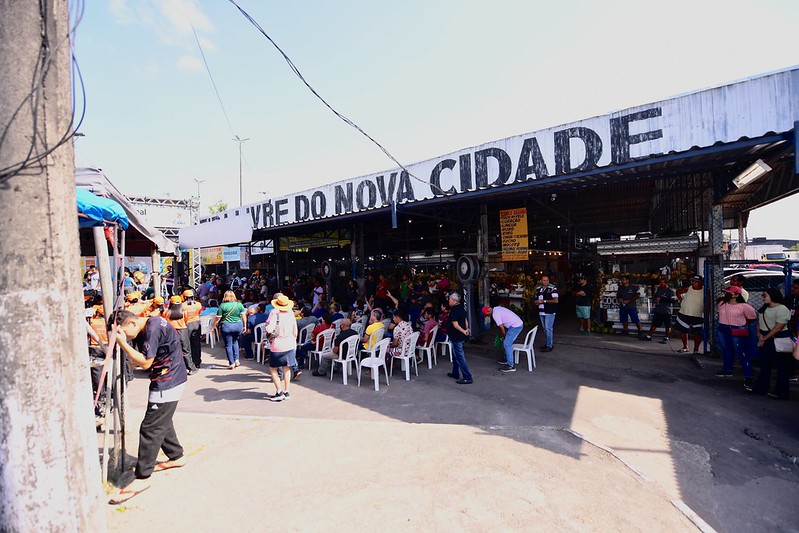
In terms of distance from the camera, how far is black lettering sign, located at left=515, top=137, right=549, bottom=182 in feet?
24.9

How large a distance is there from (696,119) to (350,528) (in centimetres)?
748

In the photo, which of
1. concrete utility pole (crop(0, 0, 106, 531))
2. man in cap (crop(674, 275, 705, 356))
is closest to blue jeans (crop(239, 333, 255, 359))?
concrete utility pole (crop(0, 0, 106, 531))

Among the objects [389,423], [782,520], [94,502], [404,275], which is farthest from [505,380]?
[404,275]

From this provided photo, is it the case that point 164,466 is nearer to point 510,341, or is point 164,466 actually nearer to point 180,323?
point 180,323

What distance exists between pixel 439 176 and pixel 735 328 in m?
6.28

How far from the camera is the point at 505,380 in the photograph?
7.06 meters

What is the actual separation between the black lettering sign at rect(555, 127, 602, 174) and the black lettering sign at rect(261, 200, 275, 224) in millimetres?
9643

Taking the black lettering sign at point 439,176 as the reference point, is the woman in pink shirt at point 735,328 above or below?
below

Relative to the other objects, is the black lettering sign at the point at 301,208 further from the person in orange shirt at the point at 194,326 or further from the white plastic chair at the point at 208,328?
the person in orange shirt at the point at 194,326

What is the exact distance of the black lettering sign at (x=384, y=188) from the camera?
9.98 m

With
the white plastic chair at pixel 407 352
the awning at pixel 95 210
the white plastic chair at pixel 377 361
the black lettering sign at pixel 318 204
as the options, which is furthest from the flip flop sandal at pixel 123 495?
the black lettering sign at pixel 318 204

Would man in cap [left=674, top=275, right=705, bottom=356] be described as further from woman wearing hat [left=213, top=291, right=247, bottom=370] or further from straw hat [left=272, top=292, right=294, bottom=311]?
woman wearing hat [left=213, top=291, right=247, bottom=370]

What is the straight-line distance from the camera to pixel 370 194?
1046 cm

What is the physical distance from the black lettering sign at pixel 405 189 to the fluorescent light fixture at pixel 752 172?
6.43m
